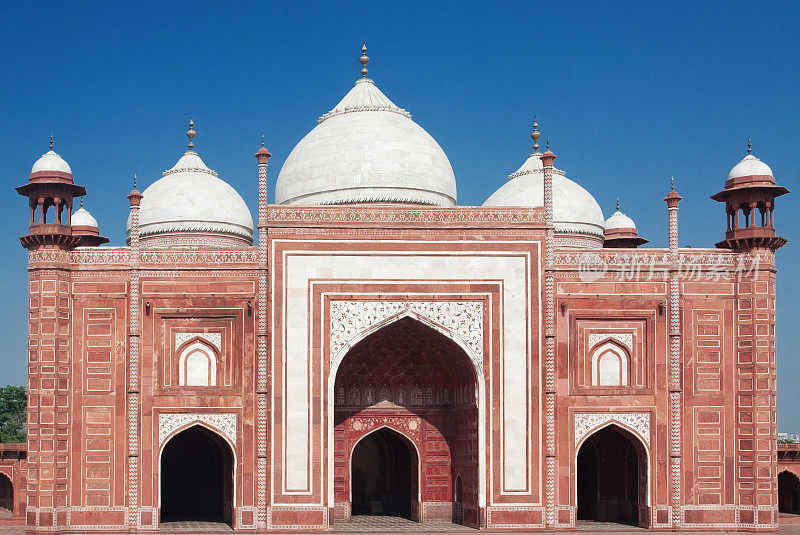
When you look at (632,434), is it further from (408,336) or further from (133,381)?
(133,381)

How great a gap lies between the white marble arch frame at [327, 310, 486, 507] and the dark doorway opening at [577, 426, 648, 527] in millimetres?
2520

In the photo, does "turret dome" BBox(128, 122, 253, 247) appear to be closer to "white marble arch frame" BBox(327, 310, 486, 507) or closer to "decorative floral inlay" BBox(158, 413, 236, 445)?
"decorative floral inlay" BBox(158, 413, 236, 445)

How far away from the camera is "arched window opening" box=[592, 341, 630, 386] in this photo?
658 inches

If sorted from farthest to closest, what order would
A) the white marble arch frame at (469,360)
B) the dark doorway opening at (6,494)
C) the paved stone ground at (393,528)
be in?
1. the dark doorway opening at (6,494)
2. the white marble arch frame at (469,360)
3. the paved stone ground at (393,528)

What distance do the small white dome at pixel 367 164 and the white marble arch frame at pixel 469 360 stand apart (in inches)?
102

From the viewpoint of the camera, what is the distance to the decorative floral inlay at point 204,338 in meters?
16.4

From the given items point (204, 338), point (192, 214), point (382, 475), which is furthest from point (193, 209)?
point (382, 475)

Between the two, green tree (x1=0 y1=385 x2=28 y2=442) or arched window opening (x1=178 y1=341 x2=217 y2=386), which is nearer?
arched window opening (x1=178 y1=341 x2=217 y2=386)

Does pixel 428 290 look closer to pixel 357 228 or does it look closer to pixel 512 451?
pixel 357 228

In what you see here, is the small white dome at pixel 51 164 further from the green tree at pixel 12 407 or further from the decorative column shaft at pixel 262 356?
the green tree at pixel 12 407

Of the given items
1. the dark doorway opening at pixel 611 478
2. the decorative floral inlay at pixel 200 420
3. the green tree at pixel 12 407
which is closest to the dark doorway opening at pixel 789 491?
the dark doorway opening at pixel 611 478

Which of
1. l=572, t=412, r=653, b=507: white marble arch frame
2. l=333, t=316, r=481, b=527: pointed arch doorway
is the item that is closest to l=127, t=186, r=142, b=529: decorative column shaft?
l=333, t=316, r=481, b=527: pointed arch doorway

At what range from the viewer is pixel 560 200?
2102cm

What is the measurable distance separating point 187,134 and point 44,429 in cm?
840
